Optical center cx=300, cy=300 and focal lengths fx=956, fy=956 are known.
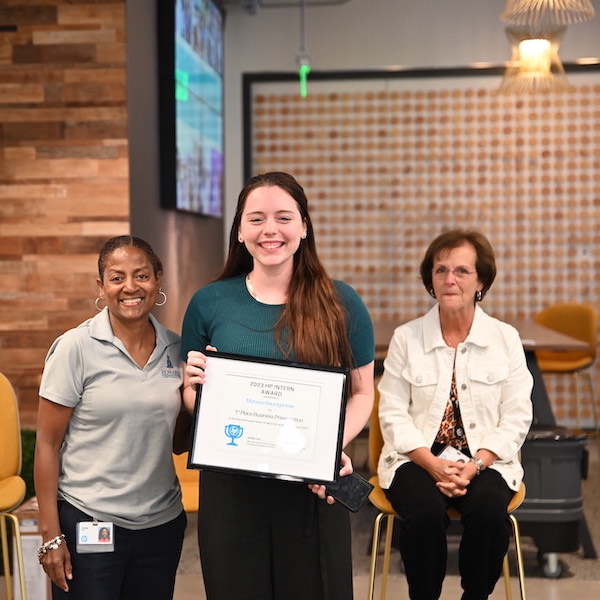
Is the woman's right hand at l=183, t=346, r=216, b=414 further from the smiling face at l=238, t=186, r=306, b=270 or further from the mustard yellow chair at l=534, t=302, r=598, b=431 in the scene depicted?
the mustard yellow chair at l=534, t=302, r=598, b=431

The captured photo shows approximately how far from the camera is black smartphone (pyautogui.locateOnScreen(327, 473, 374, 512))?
222cm

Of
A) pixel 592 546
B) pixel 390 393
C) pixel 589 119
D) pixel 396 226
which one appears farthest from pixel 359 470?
pixel 589 119

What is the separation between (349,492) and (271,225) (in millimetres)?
658

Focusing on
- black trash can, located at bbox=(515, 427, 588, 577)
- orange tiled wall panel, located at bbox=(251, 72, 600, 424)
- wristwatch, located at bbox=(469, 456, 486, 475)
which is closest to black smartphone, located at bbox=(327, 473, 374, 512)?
wristwatch, located at bbox=(469, 456, 486, 475)

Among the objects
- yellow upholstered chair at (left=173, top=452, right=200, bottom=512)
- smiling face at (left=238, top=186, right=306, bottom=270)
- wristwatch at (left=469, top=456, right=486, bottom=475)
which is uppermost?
smiling face at (left=238, top=186, right=306, bottom=270)

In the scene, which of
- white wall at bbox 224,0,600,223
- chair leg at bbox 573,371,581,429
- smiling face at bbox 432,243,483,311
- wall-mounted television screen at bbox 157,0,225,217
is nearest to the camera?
smiling face at bbox 432,243,483,311

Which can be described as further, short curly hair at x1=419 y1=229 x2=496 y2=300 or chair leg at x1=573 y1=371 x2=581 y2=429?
chair leg at x1=573 y1=371 x2=581 y2=429

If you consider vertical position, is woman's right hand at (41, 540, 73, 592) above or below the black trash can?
above

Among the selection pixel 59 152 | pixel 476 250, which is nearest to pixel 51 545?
pixel 476 250

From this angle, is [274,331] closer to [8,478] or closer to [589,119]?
[8,478]

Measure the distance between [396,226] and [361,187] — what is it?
0.44 metres

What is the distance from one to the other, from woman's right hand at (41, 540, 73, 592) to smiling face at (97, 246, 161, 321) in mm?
584

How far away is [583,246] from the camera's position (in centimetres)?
780

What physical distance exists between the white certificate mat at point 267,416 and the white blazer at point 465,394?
1004mm
